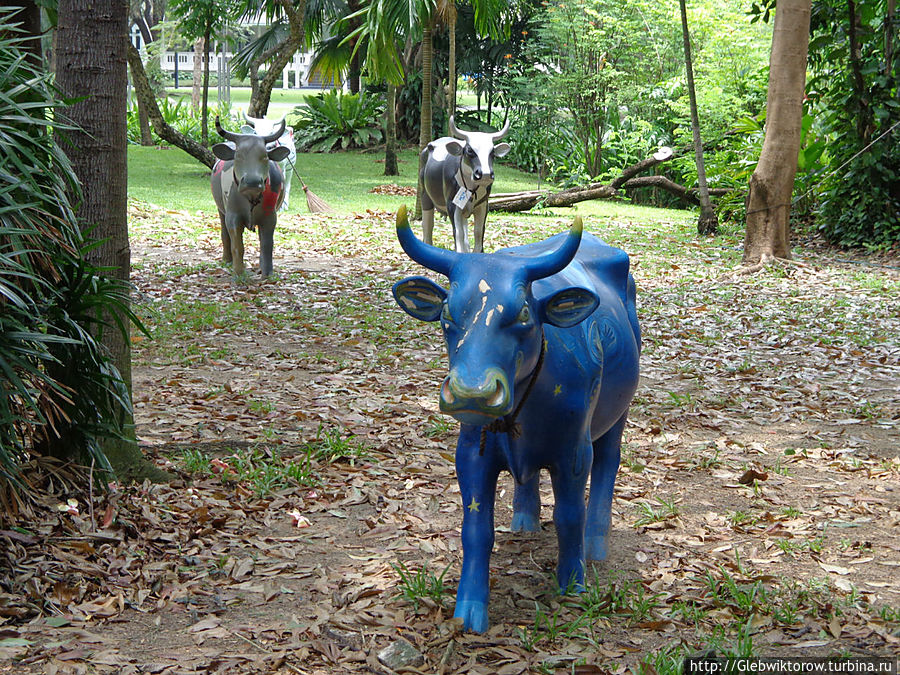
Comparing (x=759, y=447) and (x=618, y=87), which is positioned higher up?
(x=618, y=87)

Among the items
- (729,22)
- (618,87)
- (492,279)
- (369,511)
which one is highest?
(729,22)

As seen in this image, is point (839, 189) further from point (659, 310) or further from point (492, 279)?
point (492, 279)

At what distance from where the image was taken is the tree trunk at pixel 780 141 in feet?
37.1

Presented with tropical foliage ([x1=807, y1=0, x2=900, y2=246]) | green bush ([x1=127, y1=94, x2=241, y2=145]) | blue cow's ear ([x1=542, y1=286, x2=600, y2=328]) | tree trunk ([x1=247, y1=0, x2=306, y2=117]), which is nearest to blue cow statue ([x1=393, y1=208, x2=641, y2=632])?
blue cow's ear ([x1=542, y1=286, x2=600, y2=328])

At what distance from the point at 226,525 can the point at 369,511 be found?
0.73 m

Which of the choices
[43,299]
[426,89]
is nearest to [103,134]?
[43,299]

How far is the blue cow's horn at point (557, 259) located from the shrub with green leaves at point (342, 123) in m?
25.0

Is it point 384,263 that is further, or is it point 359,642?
point 384,263

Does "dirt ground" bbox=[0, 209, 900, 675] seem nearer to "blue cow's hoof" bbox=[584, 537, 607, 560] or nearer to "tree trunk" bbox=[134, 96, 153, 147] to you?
"blue cow's hoof" bbox=[584, 537, 607, 560]

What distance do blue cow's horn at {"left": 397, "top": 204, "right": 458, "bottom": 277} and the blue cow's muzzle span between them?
47cm

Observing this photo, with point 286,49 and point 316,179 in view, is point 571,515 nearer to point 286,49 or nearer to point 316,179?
point 286,49

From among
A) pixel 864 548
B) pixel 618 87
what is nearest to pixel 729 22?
pixel 618 87

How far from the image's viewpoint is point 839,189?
1351cm

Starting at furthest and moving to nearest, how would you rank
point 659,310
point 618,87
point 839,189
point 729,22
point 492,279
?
1. point 618,87
2. point 729,22
3. point 839,189
4. point 659,310
5. point 492,279
